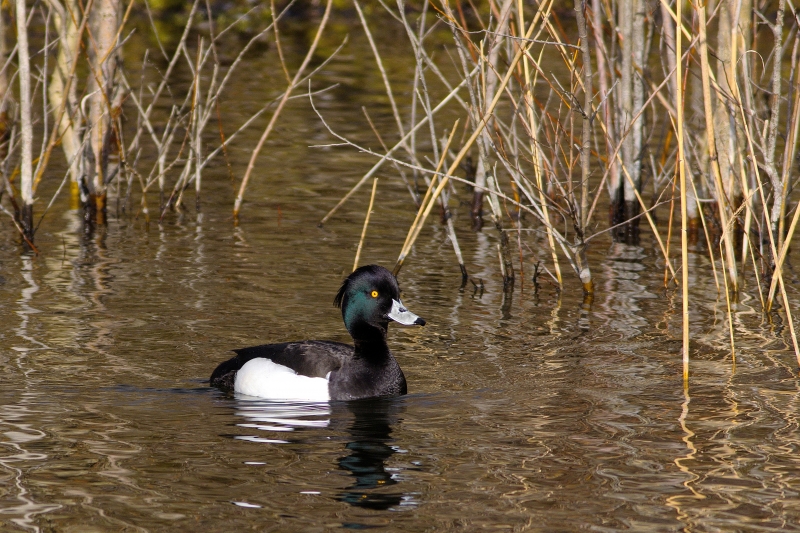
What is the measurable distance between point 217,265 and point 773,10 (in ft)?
82.9

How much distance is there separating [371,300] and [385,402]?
2.16ft

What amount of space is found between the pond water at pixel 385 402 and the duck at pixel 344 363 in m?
0.12

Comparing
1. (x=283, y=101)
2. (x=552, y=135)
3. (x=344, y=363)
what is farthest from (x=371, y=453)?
(x=552, y=135)

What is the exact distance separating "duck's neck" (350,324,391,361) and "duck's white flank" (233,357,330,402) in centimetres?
33

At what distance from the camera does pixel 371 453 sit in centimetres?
604

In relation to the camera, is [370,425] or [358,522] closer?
[358,522]

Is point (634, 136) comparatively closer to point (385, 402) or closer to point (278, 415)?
point (385, 402)

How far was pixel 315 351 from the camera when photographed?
7141mm

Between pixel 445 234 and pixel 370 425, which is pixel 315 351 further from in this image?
pixel 445 234

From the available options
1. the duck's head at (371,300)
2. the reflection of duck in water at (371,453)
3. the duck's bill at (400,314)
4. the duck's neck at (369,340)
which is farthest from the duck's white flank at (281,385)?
the duck's bill at (400,314)

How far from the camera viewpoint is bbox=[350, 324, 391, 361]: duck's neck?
7.18 metres

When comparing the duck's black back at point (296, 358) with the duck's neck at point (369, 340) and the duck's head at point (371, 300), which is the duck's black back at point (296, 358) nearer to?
the duck's neck at point (369, 340)

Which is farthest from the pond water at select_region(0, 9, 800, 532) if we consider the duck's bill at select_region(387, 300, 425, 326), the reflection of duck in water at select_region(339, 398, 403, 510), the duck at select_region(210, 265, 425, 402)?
the duck's bill at select_region(387, 300, 425, 326)

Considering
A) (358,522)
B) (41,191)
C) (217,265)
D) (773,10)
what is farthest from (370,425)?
(773,10)
